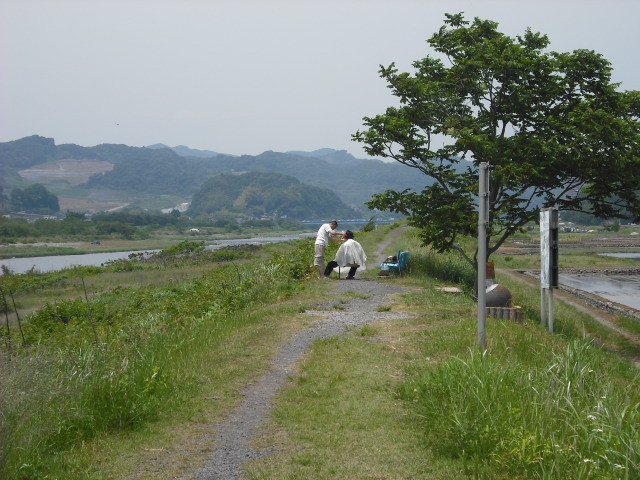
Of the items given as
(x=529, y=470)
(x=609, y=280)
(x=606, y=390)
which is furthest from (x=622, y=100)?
(x=609, y=280)

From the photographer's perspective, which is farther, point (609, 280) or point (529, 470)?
point (609, 280)

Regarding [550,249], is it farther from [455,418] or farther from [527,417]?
[455,418]

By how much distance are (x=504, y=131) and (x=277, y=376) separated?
14687mm

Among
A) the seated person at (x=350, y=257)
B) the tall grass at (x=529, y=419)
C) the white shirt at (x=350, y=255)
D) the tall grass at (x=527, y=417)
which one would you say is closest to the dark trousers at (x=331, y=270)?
the seated person at (x=350, y=257)

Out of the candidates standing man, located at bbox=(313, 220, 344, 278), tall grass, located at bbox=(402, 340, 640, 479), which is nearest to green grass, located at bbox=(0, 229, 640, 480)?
tall grass, located at bbox=(402, 340, 640, 479)

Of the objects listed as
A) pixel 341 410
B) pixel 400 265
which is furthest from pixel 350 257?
pixel 341 410

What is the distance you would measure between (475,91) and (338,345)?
12915mm

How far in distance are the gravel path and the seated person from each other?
133 cm

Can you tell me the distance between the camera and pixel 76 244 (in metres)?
107

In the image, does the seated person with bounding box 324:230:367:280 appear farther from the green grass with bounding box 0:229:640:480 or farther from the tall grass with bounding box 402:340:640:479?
the tall grass with bounding box 402:340:640:479

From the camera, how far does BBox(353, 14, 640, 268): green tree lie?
19297 millimetres

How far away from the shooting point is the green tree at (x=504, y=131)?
63.3ft

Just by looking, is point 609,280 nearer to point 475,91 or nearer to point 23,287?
point 475,91

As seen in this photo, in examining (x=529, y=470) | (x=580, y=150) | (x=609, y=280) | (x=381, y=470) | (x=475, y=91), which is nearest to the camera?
(x=529, y=470)
